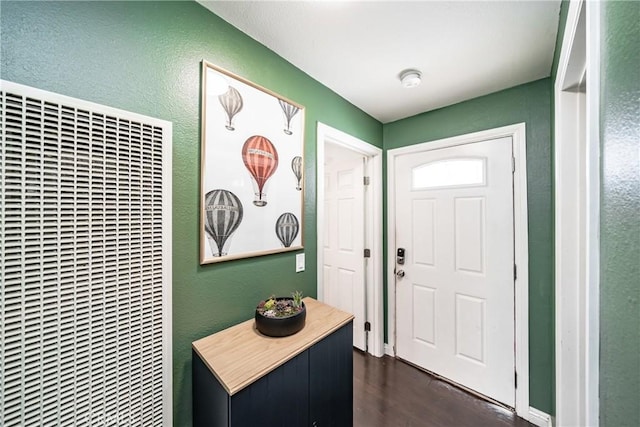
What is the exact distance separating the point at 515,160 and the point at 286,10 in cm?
180

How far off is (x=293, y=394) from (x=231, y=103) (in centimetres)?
142

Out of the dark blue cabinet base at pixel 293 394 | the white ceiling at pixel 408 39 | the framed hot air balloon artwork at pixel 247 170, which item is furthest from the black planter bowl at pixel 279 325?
the white ceiling at pixel 408 39

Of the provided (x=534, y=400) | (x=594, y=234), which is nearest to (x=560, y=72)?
(x=594, y=234)

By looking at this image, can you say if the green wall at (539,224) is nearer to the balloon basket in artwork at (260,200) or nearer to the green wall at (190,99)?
the green wall at (190,99)

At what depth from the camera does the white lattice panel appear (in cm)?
68

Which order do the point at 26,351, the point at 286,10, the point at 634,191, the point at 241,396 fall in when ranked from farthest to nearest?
the point at 286,10 → the point at 241,396 → the point at 26,351 → the point at 634,191

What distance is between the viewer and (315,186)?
168cm

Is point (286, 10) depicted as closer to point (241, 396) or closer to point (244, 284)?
point (244, 284)

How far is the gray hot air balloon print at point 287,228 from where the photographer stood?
4.74 ft

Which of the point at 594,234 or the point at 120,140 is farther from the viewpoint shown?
the point at 120,140

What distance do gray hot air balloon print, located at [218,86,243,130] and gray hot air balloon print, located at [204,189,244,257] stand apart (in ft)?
1.20

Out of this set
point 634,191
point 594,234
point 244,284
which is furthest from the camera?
point 244,284

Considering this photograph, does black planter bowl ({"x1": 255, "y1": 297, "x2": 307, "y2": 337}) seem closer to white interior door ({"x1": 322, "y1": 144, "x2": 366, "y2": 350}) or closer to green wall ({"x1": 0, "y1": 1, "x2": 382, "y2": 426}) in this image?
green wall ({"x1": 0, "y1": 1, "x2": 382, "y2": 426})

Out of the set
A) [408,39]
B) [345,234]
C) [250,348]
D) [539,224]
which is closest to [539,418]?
[539,224]
